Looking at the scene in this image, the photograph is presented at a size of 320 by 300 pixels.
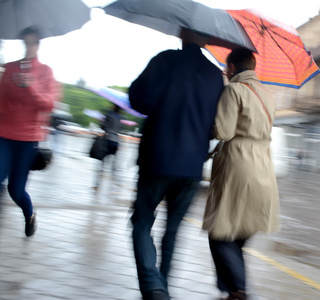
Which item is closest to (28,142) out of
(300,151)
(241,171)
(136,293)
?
(136,293)

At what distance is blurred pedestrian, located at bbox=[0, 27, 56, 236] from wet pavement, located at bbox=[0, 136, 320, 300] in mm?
792

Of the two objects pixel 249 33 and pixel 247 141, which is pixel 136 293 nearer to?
pixel 247 141

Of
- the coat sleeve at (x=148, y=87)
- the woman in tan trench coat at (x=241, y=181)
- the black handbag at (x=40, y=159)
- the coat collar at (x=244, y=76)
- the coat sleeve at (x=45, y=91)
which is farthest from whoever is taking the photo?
the black handbag at (x=40, y=159)

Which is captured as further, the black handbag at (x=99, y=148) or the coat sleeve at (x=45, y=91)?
the black handbag at (x=99, y=148)

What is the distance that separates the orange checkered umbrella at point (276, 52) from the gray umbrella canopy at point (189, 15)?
418 millimetres

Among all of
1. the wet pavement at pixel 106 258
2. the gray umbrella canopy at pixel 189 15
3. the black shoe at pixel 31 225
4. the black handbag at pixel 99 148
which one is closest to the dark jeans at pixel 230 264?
the wet pavement at pixel 106 258

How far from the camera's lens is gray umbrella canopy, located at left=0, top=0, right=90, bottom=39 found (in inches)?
161

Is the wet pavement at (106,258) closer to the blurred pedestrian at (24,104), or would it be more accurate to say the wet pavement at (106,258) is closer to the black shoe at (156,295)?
the black shoe at (156,295)

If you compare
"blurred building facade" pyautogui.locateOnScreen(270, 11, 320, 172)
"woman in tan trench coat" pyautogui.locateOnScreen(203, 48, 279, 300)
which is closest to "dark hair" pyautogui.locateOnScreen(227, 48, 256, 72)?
"woman in tan trench coat" pyautogui.locateOnScreen(203, 48, 279, 300)

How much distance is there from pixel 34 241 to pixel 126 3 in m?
2.52

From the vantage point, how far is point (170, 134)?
116 inches

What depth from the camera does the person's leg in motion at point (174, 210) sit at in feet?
10.2

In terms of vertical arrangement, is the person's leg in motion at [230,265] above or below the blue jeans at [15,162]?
below

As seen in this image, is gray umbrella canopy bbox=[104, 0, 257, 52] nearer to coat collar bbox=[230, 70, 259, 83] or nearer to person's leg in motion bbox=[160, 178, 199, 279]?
coat collar bbox=[230, 70, 259, 83]
